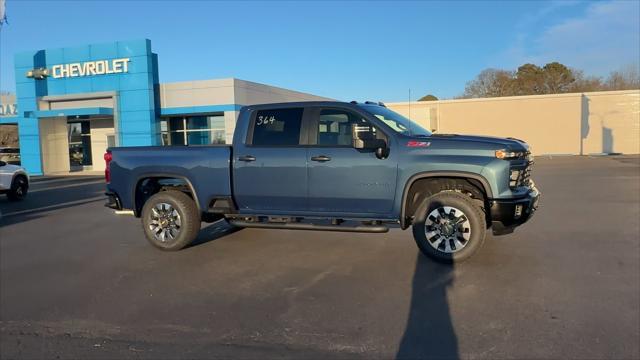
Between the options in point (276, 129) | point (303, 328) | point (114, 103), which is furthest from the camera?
point (114, 103)

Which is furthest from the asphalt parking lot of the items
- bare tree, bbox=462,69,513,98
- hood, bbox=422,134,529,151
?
bare tree, bbox=462,69,513,98

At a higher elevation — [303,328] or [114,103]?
[114,103]

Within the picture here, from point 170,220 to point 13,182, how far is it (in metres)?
10.5

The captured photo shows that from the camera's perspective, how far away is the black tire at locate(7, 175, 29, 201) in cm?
1557

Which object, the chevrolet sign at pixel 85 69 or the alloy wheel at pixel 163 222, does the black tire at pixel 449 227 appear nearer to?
the alloy wheel at pixel 163 222

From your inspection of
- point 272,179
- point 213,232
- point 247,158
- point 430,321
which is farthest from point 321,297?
point 213,232

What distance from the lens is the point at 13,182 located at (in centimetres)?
1551

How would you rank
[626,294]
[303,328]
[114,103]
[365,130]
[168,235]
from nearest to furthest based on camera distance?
[303,328] → [626,294] → [365,130] → [168,235] → [114,103]

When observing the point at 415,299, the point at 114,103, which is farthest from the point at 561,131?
the point at 415,299

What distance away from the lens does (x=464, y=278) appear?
584 centimetres

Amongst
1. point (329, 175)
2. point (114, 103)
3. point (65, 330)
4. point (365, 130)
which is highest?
point (114, 103)

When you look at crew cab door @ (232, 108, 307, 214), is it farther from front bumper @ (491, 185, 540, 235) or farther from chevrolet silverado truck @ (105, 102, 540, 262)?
front bumper @ (491, 185, 540, 235)

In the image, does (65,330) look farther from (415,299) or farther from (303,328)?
(415,299)

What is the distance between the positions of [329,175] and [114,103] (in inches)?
1011
